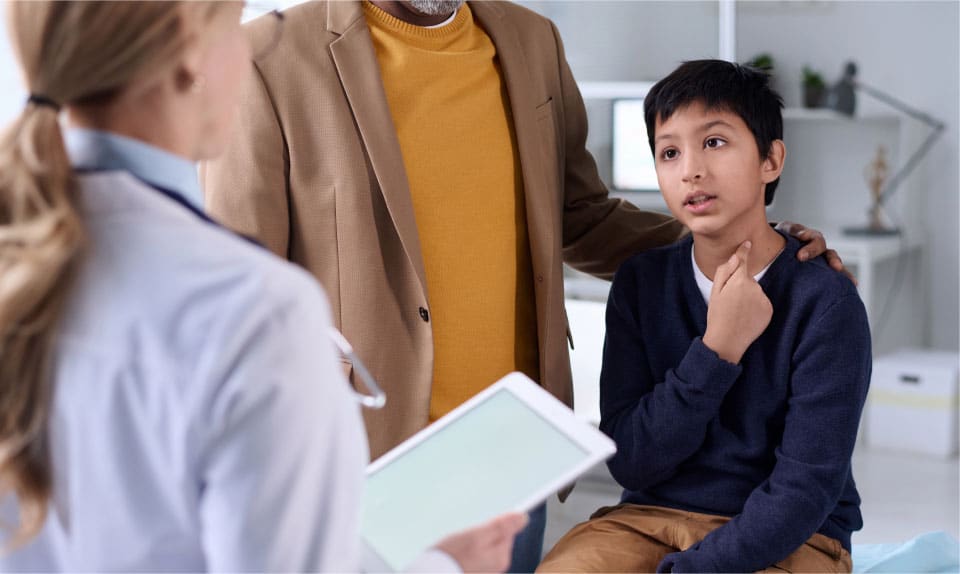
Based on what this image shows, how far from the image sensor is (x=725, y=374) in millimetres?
1396

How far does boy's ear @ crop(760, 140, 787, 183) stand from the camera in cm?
157

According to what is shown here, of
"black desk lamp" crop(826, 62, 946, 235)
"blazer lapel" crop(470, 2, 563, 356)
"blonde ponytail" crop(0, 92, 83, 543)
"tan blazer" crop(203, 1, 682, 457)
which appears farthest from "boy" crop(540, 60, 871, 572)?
"black desk lamp" crop(826, 62, 946, 235)

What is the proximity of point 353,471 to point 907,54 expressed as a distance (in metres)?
4.35

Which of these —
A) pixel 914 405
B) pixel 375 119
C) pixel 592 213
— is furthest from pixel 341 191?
pixel 914 405

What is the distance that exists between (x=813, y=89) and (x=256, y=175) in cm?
355

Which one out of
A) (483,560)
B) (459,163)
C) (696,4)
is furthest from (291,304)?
(696,4)

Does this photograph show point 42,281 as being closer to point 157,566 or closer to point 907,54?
point 157,566

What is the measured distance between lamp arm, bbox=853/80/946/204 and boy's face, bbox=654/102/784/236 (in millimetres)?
3118

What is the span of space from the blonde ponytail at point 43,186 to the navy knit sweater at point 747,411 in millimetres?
934

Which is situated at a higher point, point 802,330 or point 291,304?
point 291,304

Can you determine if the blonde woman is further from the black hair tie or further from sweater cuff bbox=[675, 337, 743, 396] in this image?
sweater cuff bbox=[675, 337, 743, 396]

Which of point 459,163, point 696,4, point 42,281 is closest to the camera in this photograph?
point 42,281

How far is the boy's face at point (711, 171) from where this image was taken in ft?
4.93

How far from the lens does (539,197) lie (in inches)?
63.9
